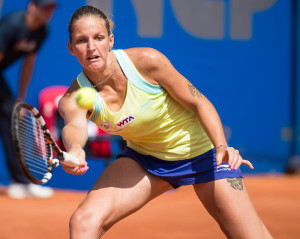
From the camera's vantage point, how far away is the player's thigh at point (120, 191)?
2912 mm

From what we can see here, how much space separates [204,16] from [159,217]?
3454mm

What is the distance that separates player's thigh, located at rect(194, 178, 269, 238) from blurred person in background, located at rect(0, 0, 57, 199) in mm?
4042

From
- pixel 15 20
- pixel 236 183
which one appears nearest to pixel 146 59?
pixel 236 183

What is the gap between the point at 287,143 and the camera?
8695 mm

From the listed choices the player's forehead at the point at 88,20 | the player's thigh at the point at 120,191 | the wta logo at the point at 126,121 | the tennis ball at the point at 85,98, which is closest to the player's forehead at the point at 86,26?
the player's forehead at the point at 88,20

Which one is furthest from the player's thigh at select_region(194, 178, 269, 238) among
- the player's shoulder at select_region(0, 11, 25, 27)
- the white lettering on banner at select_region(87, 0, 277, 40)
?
the white lettering on banner at select_region(87, 0, 277, 40)

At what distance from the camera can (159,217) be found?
577 centimetres

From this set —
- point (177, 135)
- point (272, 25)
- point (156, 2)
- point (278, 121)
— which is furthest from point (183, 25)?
point (177, 135)

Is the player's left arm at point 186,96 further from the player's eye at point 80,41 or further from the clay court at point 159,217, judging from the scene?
the clay court at point 159,217

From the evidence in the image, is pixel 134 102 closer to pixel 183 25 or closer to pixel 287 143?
pixel 183 25

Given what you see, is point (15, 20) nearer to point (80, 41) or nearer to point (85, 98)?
point (80, 41)

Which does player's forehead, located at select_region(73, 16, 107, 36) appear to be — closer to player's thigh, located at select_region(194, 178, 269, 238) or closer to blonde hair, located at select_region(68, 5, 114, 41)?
blonde hair, located at select_region(68, 5, 114, 41)

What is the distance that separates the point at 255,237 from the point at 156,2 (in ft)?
17.2

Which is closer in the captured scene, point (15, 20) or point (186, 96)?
point (186, 96)
